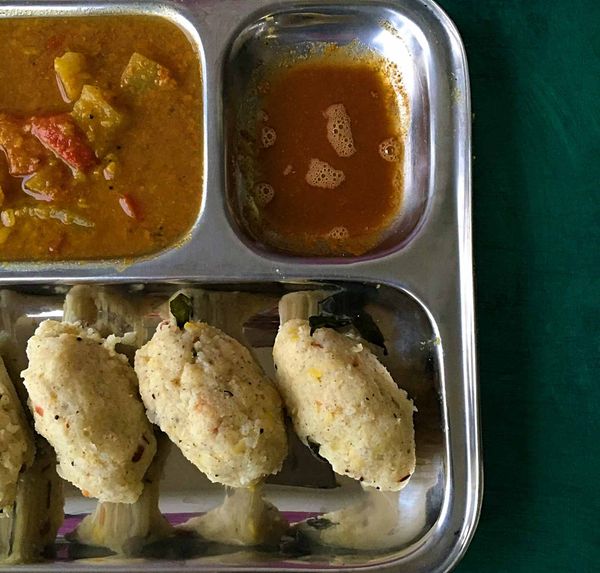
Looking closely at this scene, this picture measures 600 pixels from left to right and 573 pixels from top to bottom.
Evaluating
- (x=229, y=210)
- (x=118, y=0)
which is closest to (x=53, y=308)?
(x=229, y=210)

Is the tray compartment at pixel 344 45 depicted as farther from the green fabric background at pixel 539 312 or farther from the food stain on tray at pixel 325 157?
the green fabric background at pixel 539 312

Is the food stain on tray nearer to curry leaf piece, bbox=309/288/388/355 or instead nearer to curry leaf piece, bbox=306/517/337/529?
curry leaf piece, bbox=309/288/388/355

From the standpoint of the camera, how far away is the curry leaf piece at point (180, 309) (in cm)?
215

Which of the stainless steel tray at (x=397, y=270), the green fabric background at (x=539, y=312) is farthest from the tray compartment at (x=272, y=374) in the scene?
the green fabric background at (x=539, y=312)

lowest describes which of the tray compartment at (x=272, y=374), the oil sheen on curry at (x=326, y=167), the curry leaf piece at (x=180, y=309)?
the tray compartment at (x=272, y=374)

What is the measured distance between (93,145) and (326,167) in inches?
32.0

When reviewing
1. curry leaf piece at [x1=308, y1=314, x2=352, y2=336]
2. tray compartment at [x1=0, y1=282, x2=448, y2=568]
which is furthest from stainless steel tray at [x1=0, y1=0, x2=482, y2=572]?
curry leaf piece at [x1=308, y1=314, x2=352, y2=336]

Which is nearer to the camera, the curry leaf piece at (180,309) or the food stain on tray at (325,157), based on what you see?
the curry leaf piece at (180,309)

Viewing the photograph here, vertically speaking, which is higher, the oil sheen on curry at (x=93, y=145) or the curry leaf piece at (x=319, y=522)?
the oil sheen on curry at (x=93, y=145)

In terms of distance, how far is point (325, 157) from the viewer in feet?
7.63

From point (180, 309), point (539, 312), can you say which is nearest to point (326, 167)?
point (180, 309)

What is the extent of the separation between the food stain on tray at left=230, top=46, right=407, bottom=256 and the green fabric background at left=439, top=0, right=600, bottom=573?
331mm

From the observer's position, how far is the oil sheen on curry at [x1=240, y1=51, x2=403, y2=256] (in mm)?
2324

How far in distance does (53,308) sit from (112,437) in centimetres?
60
